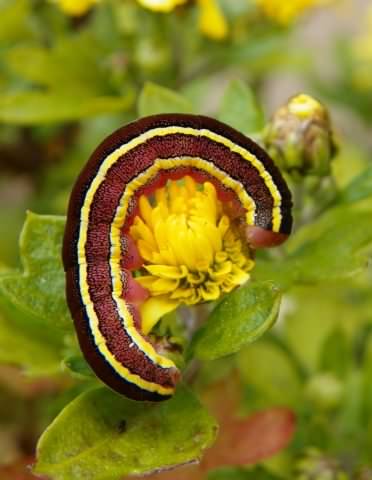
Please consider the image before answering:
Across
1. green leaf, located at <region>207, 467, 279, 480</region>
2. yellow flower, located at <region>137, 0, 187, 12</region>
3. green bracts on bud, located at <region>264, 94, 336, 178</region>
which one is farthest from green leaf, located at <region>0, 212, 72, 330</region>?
yellow flower, located at <region>137, 0, 187, 12</region>

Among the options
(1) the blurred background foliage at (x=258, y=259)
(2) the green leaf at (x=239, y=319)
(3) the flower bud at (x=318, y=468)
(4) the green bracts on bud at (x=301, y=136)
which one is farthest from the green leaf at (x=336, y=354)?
(2) the green leaf at (x=239, y=319)

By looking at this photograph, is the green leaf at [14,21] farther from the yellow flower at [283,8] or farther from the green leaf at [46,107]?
the yellow flower at [283,8]

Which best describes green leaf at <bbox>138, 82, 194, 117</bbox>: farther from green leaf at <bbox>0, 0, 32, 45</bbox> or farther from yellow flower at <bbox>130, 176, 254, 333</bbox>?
green leaf at <bbox>0, 0, 32, 45</bbox>

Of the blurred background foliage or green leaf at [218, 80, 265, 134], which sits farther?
green leaf at [218, 80, 265, 134]

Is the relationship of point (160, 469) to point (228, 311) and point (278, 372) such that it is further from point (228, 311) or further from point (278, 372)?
point (278, 372)

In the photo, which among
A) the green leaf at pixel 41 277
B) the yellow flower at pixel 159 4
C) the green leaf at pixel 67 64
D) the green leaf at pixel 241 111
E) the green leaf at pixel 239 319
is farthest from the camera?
the green leaf at pixel 67 64

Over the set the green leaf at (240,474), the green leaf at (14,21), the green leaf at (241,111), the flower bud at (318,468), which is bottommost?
the green leaf at (240,474)
